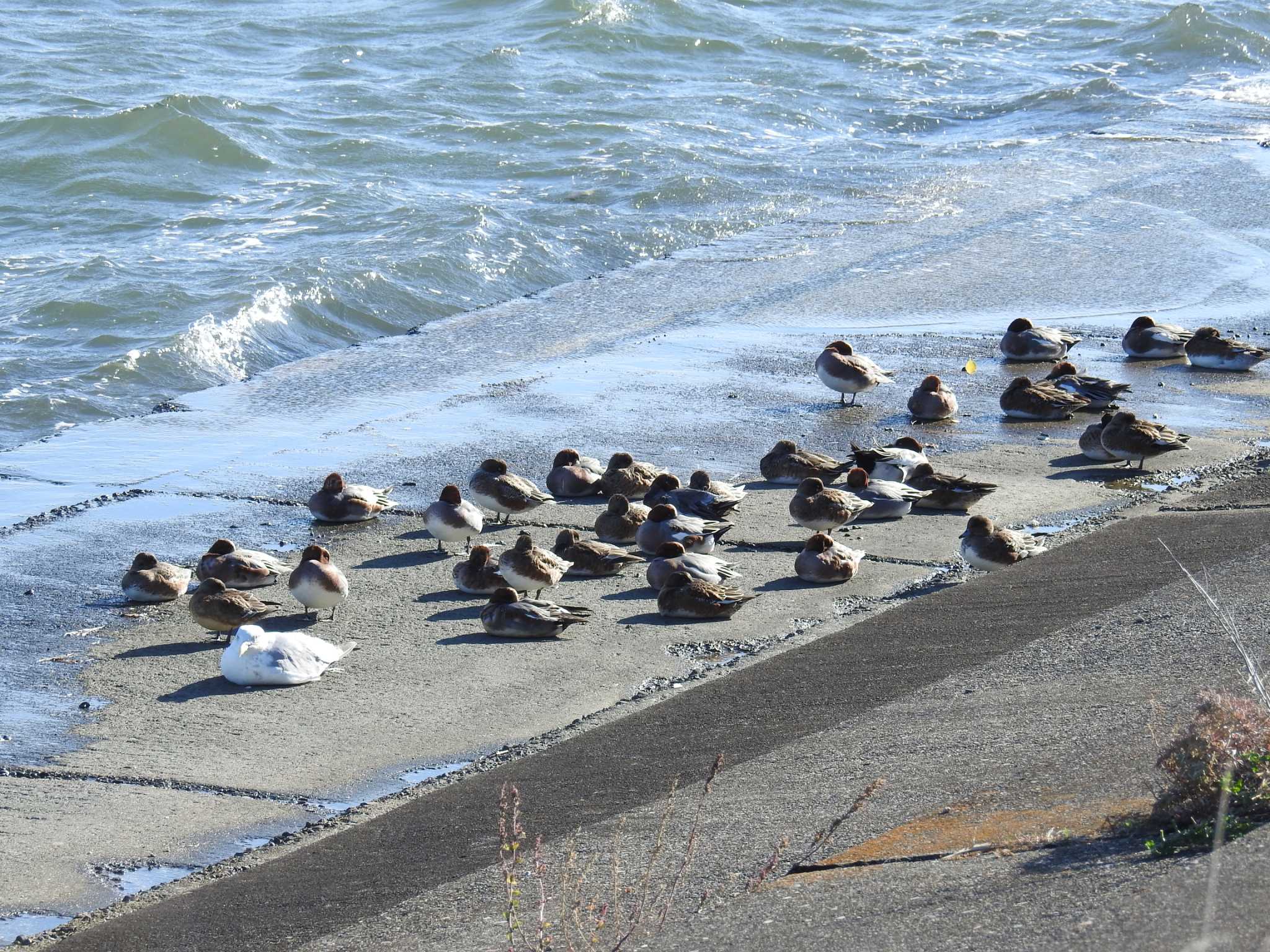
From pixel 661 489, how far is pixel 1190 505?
318 centimetres

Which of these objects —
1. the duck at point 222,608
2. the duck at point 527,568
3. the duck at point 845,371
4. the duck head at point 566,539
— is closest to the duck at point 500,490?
the duck head at point 566,539

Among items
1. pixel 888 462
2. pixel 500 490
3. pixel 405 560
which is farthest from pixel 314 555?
pixel 888 462

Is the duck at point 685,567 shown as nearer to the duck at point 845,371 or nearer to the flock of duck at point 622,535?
the flock of duck at point 622,535

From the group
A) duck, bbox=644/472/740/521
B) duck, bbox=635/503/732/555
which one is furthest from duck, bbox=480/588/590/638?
duck, bbox=644/472/740/521

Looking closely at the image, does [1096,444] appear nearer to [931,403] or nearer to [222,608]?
[931,403]

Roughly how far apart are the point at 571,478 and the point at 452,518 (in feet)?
4.38

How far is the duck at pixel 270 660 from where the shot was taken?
307 inches

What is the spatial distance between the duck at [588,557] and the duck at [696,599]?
0.75 meters

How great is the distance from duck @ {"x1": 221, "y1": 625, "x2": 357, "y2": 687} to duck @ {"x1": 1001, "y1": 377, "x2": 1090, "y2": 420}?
21.4 feet

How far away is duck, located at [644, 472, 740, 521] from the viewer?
33.1 ft

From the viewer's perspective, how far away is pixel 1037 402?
1270 cm

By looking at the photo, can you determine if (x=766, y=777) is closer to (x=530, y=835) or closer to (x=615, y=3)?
(x=530, y=835)

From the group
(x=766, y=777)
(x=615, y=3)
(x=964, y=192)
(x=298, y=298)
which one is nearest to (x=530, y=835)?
(x=766, y=777)

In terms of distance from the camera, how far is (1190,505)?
10.2m
